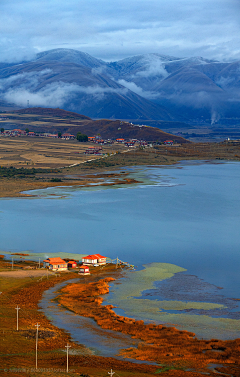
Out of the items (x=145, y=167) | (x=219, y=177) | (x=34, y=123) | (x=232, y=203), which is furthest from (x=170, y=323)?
(x=34, y=123)

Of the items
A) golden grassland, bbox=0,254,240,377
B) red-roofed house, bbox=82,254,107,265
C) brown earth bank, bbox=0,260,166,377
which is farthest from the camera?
red-roofed house, bbox=82,254,107,265

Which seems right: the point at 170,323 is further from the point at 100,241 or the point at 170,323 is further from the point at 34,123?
the point at 34,123

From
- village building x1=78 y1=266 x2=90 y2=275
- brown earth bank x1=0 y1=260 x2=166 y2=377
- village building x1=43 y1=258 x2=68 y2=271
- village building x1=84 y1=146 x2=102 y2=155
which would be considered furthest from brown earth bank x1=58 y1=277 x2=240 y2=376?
village building x1=84 y1=146 x2=102 y2=155

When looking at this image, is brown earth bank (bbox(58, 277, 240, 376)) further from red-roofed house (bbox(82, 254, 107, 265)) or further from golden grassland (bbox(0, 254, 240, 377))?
red-roofed house (bbox(82, 254, 107, 265))

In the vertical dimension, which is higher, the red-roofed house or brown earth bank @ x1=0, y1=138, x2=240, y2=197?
brown earth bank @ x1=0, y1=138, x2=240, y2=197

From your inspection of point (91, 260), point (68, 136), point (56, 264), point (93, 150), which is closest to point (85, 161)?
point (93, 150)

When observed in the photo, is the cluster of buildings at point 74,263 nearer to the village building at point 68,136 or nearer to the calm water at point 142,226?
the calm water at point 142,226
